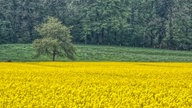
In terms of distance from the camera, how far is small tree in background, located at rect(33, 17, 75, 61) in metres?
72.0

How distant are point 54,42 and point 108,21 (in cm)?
5215

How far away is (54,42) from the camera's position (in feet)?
234

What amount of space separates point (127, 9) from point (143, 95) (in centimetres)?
10885

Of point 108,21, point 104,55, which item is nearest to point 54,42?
point 104,55

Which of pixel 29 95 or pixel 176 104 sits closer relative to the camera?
pixel 176 104

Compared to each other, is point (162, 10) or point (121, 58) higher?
point (162, 10)

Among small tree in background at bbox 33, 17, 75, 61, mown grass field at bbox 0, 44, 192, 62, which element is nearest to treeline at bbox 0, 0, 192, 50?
mown grass field at bbox 0, 44, 192, 62

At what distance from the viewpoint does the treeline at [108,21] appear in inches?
4592

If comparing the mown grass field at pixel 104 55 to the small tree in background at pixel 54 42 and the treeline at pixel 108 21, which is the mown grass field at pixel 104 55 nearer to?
the small tree in background at pixel 54 42

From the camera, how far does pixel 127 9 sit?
416 feet

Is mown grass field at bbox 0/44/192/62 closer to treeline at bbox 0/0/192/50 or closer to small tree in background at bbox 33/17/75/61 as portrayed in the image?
small tree in background at bbox 33/17/75/61

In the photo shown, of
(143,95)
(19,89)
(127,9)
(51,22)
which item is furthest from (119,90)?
(127,9)

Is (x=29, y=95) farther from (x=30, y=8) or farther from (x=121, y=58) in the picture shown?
(x=30, y=8)

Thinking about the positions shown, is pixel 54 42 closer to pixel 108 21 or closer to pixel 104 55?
pixel 104 55
